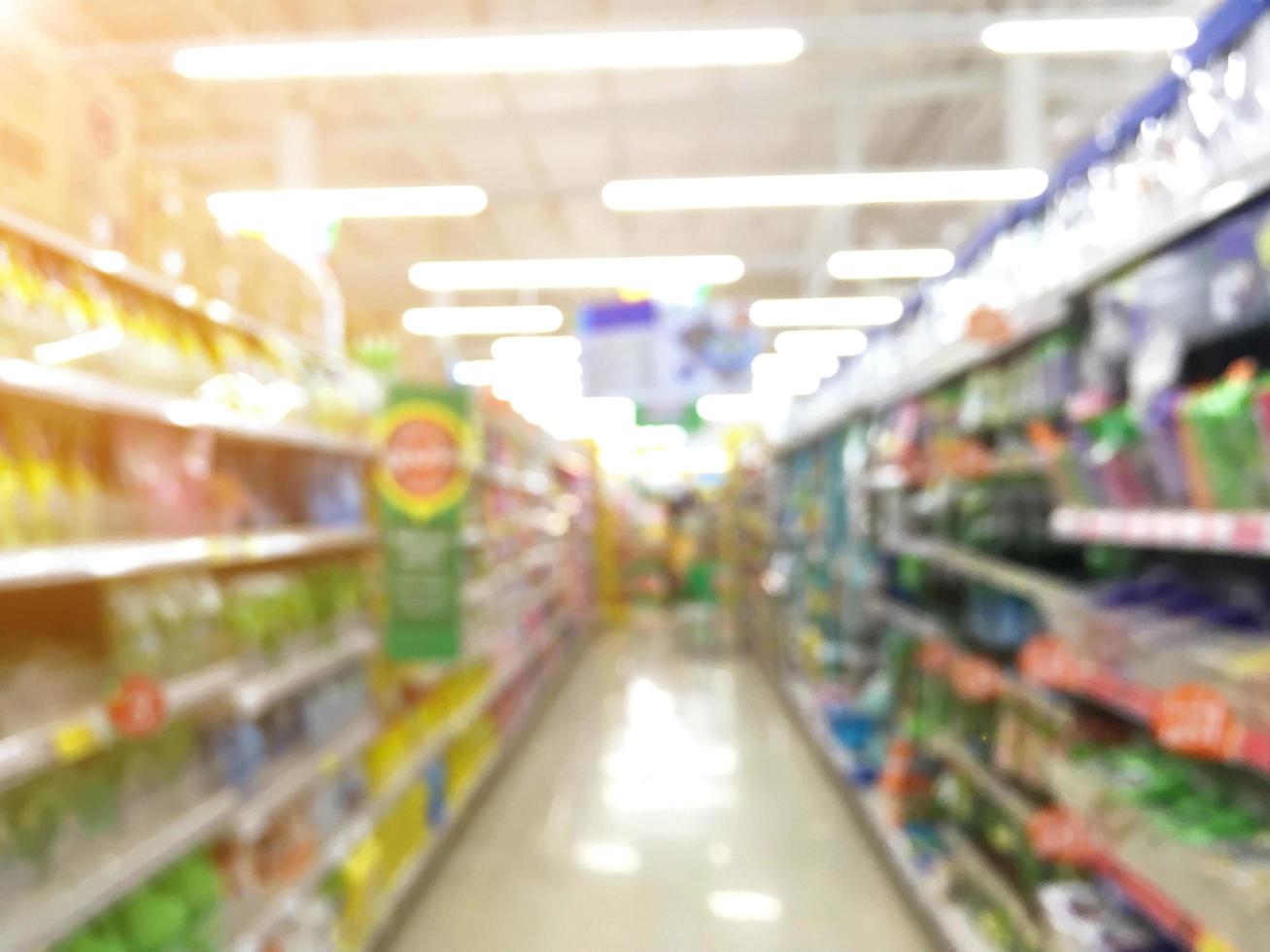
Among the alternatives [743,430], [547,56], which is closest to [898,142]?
[743,430]

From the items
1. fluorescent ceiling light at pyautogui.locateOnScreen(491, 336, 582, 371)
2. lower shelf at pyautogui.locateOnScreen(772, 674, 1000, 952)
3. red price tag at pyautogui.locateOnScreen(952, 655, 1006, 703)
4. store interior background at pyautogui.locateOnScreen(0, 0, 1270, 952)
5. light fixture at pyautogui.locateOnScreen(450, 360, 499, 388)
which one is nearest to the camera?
store interior background at pyautogui.locateOnScreen(0, 0, 1270, 952)

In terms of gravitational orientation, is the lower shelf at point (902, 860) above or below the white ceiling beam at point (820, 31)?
below

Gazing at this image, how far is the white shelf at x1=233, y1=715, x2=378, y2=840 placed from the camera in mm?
2722

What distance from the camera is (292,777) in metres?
3.05

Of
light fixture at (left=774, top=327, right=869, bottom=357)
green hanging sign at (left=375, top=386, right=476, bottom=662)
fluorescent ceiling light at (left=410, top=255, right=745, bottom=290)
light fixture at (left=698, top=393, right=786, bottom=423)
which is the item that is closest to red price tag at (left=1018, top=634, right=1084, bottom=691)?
green hanging sign at (left=375, top=386, right=476, bottom=662)

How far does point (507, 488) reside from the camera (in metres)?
7.15

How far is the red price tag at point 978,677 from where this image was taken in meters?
2.95

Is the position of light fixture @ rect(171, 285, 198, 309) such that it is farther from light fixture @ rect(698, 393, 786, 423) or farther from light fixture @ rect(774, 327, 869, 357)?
light fixture @ rect(698, 393, 786, 423)

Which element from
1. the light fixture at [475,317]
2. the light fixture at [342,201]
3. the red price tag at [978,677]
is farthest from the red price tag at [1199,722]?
the light fixture at [475,317]

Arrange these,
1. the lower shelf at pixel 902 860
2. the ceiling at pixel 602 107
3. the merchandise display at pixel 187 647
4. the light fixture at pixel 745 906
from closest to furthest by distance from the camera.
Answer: the merchandise display at pixel 187 647, the lower shelf at pixel 902 860, the light fixture at pixel 745 906, the ceiling at pixel 602 107

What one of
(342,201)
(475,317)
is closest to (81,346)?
(342,201)

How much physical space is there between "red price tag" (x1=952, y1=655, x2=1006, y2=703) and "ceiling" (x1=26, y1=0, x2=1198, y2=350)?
267cm

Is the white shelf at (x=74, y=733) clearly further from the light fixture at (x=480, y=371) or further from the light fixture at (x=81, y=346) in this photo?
the light fixture at (x=480, y=371)

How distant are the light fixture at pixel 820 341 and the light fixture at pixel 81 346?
36.5 feet
